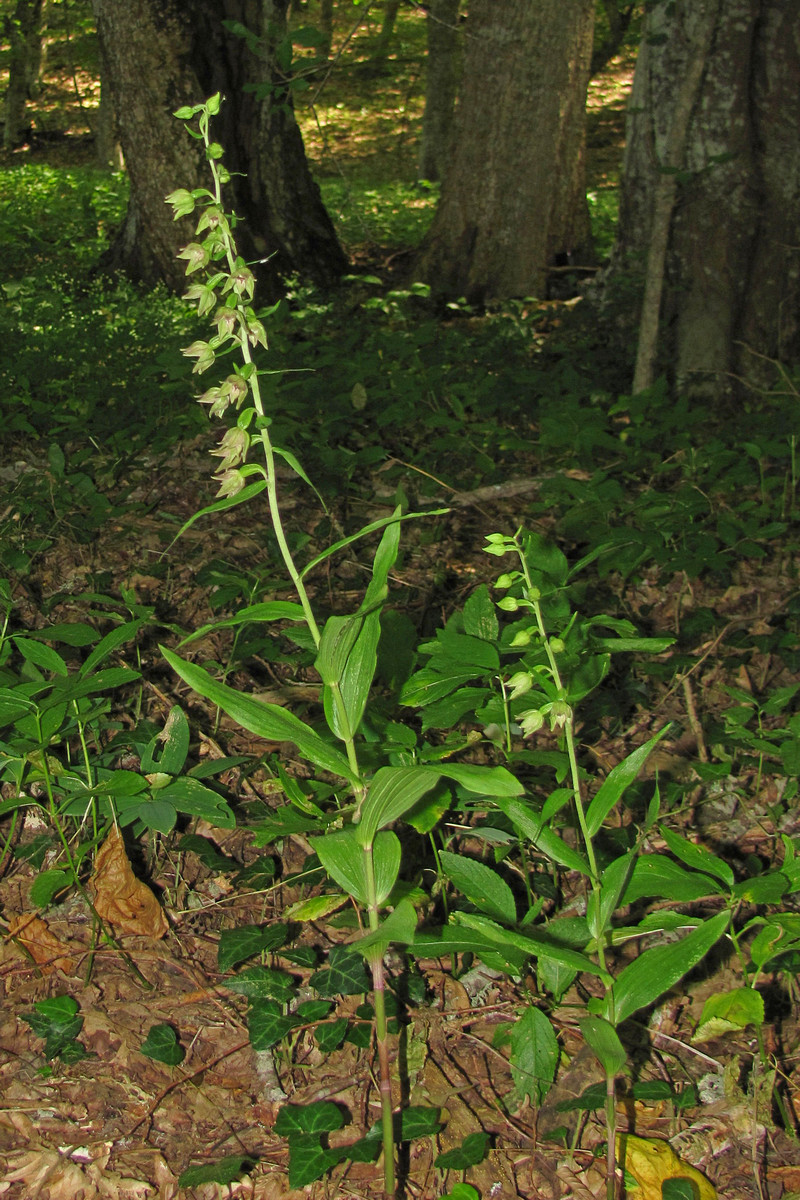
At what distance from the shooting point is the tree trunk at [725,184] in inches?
185

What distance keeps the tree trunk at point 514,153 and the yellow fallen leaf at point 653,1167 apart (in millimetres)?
6095

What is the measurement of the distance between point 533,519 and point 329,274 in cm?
446

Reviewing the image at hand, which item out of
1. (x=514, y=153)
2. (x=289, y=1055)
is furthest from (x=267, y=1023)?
(x=514, y=153)

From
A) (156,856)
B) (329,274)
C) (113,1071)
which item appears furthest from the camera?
(329,274)

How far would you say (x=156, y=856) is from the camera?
7.65ft

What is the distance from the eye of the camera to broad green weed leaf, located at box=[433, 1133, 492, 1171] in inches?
64.7

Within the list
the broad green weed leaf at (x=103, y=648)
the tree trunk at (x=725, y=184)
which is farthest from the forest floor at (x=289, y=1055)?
the tree trunk at (x=725, y=184)

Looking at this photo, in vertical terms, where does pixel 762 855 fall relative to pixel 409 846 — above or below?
below

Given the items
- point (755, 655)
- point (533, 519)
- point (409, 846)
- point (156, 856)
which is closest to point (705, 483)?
point (533, 519)

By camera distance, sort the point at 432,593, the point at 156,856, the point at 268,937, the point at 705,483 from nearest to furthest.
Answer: the point at 268,937
the point at 156,856
the point at 432,593
the point at 705,483

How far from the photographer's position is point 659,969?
1.54m

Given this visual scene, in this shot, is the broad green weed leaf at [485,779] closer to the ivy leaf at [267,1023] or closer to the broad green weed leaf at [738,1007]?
the broad green weed leaf at [738,1007]

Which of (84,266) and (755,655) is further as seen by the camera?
(84,266)

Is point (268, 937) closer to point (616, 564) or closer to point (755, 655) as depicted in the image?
point (616, 564)
